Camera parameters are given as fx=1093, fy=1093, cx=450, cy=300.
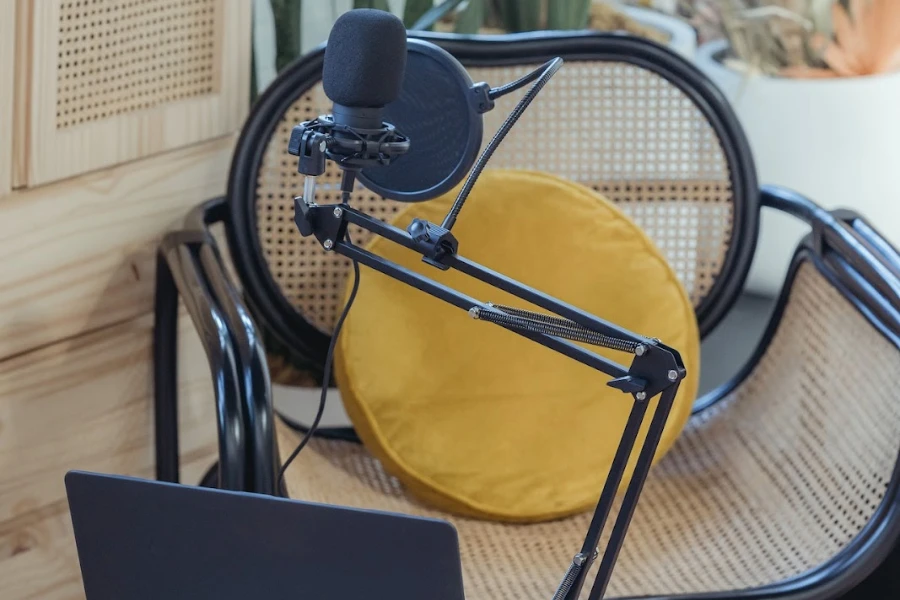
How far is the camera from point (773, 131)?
1.65 m

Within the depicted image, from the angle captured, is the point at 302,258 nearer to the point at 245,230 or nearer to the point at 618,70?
the point at 245,230

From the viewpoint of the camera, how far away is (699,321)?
1.38m

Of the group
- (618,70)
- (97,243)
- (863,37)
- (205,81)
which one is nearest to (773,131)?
(863,37)

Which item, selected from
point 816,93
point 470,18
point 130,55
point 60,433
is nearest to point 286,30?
point 470,18

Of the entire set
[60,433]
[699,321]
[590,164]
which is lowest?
[60,433]

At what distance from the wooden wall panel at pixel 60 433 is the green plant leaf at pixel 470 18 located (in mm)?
578

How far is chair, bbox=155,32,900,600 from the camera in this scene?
109 centimetres

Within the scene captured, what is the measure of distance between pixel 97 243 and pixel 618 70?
2.12 ft

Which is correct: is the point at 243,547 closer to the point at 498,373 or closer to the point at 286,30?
the point at 498,373

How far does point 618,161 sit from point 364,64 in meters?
0.74

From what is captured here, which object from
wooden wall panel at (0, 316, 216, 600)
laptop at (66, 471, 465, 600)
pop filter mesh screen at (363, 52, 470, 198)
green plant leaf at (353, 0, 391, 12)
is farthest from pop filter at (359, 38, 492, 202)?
green plant leaf at (353, 0, 391, 12)

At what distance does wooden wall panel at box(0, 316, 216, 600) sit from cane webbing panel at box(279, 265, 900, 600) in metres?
0.19

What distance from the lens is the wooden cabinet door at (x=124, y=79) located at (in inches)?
40.8

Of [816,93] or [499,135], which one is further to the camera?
[816,93]
